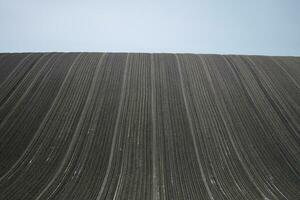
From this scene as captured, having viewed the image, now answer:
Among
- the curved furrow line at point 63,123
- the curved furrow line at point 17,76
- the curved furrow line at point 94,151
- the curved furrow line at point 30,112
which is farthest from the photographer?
the curved furrow line at point 17,76

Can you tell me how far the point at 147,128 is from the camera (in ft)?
41.2

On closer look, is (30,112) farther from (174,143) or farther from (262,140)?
(262,140)

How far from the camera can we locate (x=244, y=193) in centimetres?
983

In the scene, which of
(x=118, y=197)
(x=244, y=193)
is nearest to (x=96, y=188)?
(x=118, y=197)

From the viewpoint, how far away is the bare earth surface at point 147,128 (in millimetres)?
10096

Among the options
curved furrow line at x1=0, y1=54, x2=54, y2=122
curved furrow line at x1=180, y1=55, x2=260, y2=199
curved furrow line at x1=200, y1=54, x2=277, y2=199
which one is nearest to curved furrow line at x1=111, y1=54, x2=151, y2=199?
curved furrow line at x1=180, y1=55, x2=260, y2=199

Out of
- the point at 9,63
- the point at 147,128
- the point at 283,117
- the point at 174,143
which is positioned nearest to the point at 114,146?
the point at 147,128

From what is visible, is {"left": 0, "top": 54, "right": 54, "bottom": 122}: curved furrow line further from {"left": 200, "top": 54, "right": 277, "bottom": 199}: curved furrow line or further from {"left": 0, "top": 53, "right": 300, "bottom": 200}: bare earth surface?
{"left": 200, "top": 54, "right": 277, "bottom": 199}: curved furrow line

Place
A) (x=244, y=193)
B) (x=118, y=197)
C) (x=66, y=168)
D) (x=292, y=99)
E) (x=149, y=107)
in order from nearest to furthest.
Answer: (x=118, y=197), (x=244, y=193), (x=66, y=168), (x=149, y=107), (x=292, y=99)

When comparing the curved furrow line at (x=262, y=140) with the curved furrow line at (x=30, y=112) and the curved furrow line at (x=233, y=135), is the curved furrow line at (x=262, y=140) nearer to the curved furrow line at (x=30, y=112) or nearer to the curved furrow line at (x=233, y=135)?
the curved furrow line at (x=233, y=135)

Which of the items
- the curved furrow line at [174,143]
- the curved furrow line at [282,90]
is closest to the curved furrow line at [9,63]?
the curved furrow line at [174,143]

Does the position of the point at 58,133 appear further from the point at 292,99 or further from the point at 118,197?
the point at 292,99

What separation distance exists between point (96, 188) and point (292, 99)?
8.49m

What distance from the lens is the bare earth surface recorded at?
1010cm
